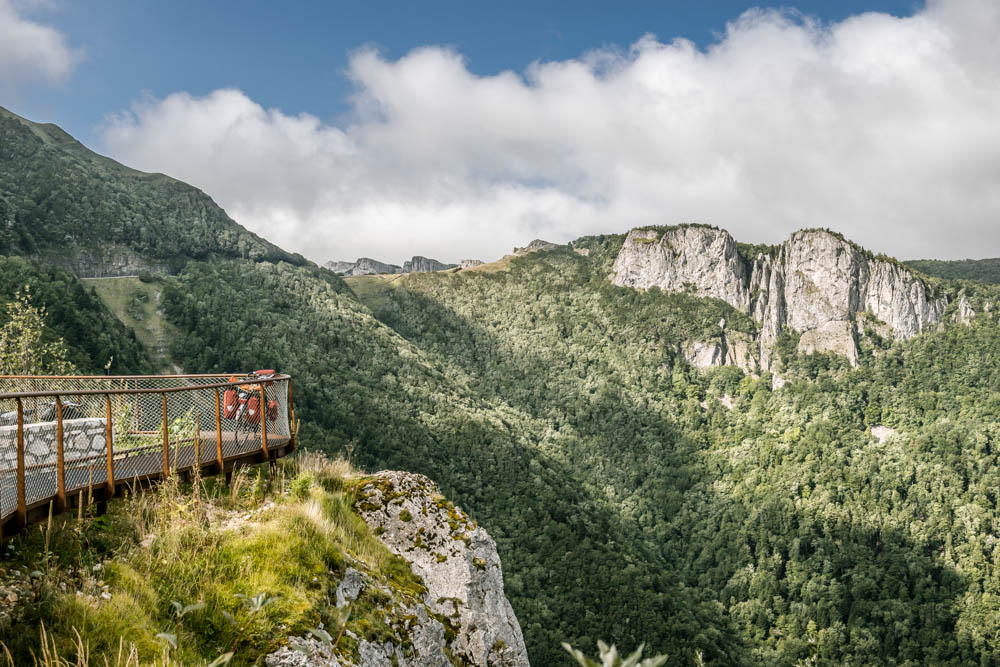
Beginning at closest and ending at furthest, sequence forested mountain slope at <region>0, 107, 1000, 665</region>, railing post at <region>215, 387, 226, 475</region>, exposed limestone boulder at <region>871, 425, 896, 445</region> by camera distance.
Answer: railing post at <region>215, 387, 226, 475</region> < forested mountain slope at <region>0, 107, 1000, 665</region> < exposed limestone boulder at <region>871, 425, 896, 445</region>

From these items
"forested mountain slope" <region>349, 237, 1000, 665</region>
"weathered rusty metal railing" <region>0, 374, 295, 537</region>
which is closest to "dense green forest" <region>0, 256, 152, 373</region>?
"weathered rusty metal railing" <region>0, 374, 295, 537</region>

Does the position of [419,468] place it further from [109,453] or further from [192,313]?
[109,453]

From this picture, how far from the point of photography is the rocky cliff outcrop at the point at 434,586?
7332 millimetres

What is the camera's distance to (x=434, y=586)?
9453mm

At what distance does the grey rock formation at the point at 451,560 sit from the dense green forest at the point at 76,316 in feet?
180

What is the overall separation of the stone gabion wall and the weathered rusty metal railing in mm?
12

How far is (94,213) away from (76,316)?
58.6 meters

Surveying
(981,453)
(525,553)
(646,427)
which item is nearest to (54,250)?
(525,553)

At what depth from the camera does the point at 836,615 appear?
315 feet

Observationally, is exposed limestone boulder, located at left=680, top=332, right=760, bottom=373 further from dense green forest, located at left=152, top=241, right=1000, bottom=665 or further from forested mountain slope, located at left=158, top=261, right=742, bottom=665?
forested mountain slope, located at left=158, top=261, right=742, bottom=665

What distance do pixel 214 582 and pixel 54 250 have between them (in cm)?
11787

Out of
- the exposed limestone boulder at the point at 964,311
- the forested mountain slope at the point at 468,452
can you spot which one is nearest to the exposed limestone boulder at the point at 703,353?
the forested mountain slope at the point at 468,452

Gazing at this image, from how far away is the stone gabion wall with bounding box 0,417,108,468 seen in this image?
23.8 ft

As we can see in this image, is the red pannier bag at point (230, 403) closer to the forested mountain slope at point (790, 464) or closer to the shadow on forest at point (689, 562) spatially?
the shadow on forest at point (689, 562)
